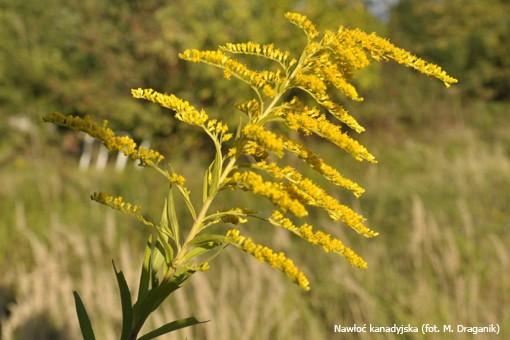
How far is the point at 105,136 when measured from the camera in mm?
1144

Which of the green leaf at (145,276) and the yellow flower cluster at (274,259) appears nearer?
the yellow flower cluster at (274,259)

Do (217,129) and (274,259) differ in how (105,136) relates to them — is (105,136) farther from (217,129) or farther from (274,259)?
(274,259)

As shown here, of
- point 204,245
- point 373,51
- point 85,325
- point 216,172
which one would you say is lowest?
point 85,325

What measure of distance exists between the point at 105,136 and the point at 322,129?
37 centimetres

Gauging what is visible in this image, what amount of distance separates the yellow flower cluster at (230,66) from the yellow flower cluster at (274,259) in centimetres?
27

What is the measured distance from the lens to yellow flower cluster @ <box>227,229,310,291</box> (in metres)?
0.97

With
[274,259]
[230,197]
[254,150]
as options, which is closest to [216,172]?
[254,150]

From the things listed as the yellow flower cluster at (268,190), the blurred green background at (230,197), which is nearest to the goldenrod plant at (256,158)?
the yellow flower cluster at (268,190)

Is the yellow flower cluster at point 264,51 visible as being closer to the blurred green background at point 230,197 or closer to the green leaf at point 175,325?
the green leaf at point 175,325

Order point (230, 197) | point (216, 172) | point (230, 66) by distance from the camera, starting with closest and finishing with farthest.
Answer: point (216, 172), point (230, 66), point (230, 197)

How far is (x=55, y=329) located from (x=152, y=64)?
11.5 m

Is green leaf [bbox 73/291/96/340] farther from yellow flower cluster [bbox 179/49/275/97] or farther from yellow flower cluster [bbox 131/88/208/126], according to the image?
yellow flower cluster [bbox 179/49/275/97]

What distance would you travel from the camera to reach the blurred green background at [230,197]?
3654 mm

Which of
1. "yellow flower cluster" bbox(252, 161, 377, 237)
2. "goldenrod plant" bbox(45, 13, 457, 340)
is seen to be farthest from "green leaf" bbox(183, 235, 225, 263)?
"yellow flower cluster" bbox(252, 161, 377, 237)
